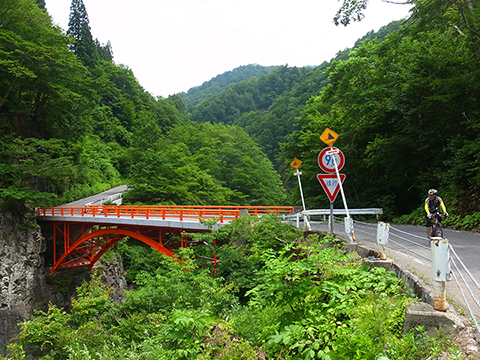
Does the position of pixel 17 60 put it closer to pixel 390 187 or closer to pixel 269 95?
pixel 390 187

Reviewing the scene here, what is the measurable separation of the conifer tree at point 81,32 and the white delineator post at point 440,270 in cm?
6011

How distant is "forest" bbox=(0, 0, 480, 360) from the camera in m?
3.68

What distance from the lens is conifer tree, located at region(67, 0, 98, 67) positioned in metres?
52.1

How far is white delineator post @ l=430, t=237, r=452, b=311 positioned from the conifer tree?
197 feet

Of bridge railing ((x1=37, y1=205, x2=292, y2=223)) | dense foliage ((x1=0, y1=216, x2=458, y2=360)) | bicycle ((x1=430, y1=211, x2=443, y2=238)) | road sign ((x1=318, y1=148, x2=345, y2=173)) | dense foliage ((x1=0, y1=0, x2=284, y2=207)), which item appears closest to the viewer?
dense foliage ((x1=0, y1=216, x2=458, y2=360))

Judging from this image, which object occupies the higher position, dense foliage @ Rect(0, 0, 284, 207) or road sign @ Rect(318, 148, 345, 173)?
dense foliage @ Rect(0, 0, 284, 207)

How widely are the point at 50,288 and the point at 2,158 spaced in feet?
29.4

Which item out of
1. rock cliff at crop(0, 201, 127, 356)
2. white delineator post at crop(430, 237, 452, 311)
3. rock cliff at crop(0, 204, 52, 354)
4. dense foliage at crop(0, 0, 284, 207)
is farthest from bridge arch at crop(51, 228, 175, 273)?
white delineator post at crop(430, 237, 452, 311)

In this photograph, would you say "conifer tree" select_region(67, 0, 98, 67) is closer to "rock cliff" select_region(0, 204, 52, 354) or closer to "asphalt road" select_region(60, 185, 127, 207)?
"asphalt road" select_region(60, 185, 127, 207)

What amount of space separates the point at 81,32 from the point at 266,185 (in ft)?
142

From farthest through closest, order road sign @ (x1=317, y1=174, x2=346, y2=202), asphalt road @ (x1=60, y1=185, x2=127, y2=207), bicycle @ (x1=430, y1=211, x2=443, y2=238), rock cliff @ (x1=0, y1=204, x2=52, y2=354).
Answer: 1. asphalt road @ (x1=60, y1=185, x2=127, y2=207)
2. rock cliff @ (x1=0, y1=204, x2=52, y2=354)
3. road sign @ (x1=317, y1=174, x2=346, y2=202)
4. bicycle @ (x1=430, y1=211, x2=443, y2=238)

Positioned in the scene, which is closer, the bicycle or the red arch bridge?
the bicycle

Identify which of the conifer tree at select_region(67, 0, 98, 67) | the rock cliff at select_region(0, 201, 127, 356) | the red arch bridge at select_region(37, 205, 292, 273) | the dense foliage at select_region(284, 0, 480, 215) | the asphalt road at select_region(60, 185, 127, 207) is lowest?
the rock cliff at select_region(0, 201, 127, 356)

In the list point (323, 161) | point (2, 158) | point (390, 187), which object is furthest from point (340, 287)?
point (2, 158)
